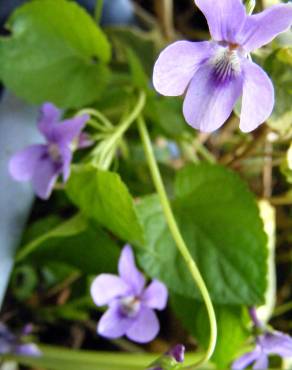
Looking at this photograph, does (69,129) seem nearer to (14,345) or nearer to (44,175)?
(44,175)

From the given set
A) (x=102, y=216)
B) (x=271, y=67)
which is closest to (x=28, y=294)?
(x=102, y=216)

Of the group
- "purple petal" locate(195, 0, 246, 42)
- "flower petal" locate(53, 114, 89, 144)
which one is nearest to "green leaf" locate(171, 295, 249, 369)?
"flower petal" locate(53, 114, 89, 144)

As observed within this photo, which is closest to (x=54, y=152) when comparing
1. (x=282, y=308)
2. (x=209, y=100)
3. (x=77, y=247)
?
(x=77, y=247)

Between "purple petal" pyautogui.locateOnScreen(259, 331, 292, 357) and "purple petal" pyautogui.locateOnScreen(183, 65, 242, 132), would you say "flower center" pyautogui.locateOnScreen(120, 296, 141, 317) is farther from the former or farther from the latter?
"purple petal" pyautogui.locateOnScreen(183, 65, 242, 132)

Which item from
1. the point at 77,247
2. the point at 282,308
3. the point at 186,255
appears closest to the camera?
the point at 186,255

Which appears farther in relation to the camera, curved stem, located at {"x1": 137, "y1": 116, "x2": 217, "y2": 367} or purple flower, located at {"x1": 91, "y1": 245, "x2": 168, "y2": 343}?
purple flower, located at {"x1": 91, "y1": 245, "x2": 168, "y2": 343}

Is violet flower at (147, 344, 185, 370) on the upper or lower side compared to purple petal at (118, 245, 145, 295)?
upper

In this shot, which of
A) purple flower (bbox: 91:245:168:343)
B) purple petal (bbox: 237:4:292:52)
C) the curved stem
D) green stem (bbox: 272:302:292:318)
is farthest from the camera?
green stem (bbox: 272:302:292:318)
